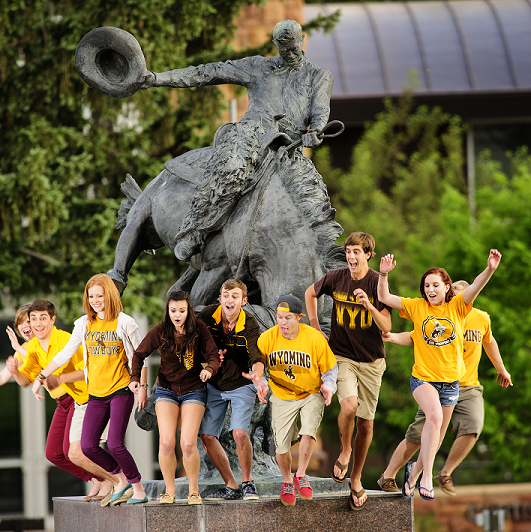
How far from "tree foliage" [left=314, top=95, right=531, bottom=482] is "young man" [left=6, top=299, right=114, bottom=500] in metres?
10.2

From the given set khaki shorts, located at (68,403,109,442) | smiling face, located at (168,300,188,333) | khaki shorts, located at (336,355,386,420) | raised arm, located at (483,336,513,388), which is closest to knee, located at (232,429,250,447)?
khaki shorts, located at (336,355,386,420)

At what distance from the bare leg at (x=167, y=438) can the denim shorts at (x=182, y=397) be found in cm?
3

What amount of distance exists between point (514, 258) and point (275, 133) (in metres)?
9.93

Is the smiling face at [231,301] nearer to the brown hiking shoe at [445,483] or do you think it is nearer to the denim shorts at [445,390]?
the denim shorts at [445,390]

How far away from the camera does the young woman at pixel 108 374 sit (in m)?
6.56

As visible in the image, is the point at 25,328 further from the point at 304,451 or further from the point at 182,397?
the point at 304,451

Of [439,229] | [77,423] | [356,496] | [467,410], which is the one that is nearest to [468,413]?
[467,410]

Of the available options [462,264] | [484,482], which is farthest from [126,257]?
[484,482]

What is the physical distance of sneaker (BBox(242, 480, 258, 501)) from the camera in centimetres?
639

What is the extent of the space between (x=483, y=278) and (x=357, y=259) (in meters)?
0.85

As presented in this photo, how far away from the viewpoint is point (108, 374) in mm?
6594

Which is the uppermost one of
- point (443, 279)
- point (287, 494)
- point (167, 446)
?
point (443, 279)

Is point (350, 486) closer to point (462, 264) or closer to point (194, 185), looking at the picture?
point (194, 185)

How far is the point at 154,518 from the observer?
20.5 ft
